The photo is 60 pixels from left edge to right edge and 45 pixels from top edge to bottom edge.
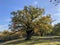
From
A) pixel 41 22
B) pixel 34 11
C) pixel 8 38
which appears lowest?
pixel 8 38

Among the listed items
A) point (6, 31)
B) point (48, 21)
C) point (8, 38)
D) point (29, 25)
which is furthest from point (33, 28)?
point (8, 38)

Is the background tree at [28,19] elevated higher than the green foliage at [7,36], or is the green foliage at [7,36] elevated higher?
the background tree at [28,19]

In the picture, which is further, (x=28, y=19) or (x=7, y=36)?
(x=7, y=36)

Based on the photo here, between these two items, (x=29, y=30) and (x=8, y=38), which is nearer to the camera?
(x=29, y=30)

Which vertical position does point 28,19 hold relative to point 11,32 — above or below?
above

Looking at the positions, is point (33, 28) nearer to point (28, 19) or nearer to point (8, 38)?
point (28, 19)

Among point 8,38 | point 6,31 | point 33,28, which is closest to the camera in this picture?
point 33,28

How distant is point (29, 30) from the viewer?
145 ft

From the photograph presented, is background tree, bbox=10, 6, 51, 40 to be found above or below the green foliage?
above

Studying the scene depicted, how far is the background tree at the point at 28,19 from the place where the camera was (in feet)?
145

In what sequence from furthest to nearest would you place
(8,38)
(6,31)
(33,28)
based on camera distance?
(8,38) < (6,31) < (33,28)

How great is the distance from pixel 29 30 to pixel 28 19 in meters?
2.87

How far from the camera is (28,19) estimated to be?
1741 inches

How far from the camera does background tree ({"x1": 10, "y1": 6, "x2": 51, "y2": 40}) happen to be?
145ft
